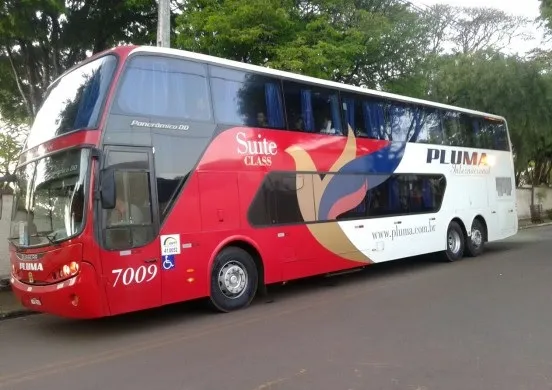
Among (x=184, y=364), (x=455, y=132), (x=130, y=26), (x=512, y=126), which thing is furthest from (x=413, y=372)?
(x=512, y=126)

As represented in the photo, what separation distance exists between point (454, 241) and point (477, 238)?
1215mm

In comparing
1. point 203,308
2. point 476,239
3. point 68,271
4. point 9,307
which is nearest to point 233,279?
→ point 203,308

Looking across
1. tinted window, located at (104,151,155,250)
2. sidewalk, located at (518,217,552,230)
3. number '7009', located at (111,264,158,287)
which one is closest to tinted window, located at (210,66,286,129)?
tinted window, located at (104,151,155,250)

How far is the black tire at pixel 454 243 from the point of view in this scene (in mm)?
13602

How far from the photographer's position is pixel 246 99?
29.5ft

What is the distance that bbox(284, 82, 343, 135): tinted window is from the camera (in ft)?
31.9

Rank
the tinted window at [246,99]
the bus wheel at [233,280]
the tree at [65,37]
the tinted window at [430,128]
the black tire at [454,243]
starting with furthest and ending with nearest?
1. the black tire at [454,243]
2. the tree at [65,37]
3. the tinted window at [430,128]
4. the tinted window at [246,99]
5. the bus wheel at [233,280]

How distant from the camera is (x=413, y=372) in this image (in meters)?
5.21

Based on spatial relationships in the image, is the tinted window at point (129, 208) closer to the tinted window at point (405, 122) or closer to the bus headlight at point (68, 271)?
the bus headlight at point (68, 271)

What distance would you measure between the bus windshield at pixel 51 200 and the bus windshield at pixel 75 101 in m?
0.43

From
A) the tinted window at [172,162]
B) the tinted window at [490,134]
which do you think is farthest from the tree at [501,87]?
the tinted window at [172,162]

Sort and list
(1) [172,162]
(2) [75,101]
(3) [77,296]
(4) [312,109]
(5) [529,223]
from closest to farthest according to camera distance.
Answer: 1. (3) [77,296]
2. (2) [75,101]
3. (1) [172,162]
4. (4) [312,109]
5. (5) [529,223]

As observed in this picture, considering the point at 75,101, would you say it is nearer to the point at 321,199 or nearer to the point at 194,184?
the point at 194,184

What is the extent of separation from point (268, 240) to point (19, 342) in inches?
153
